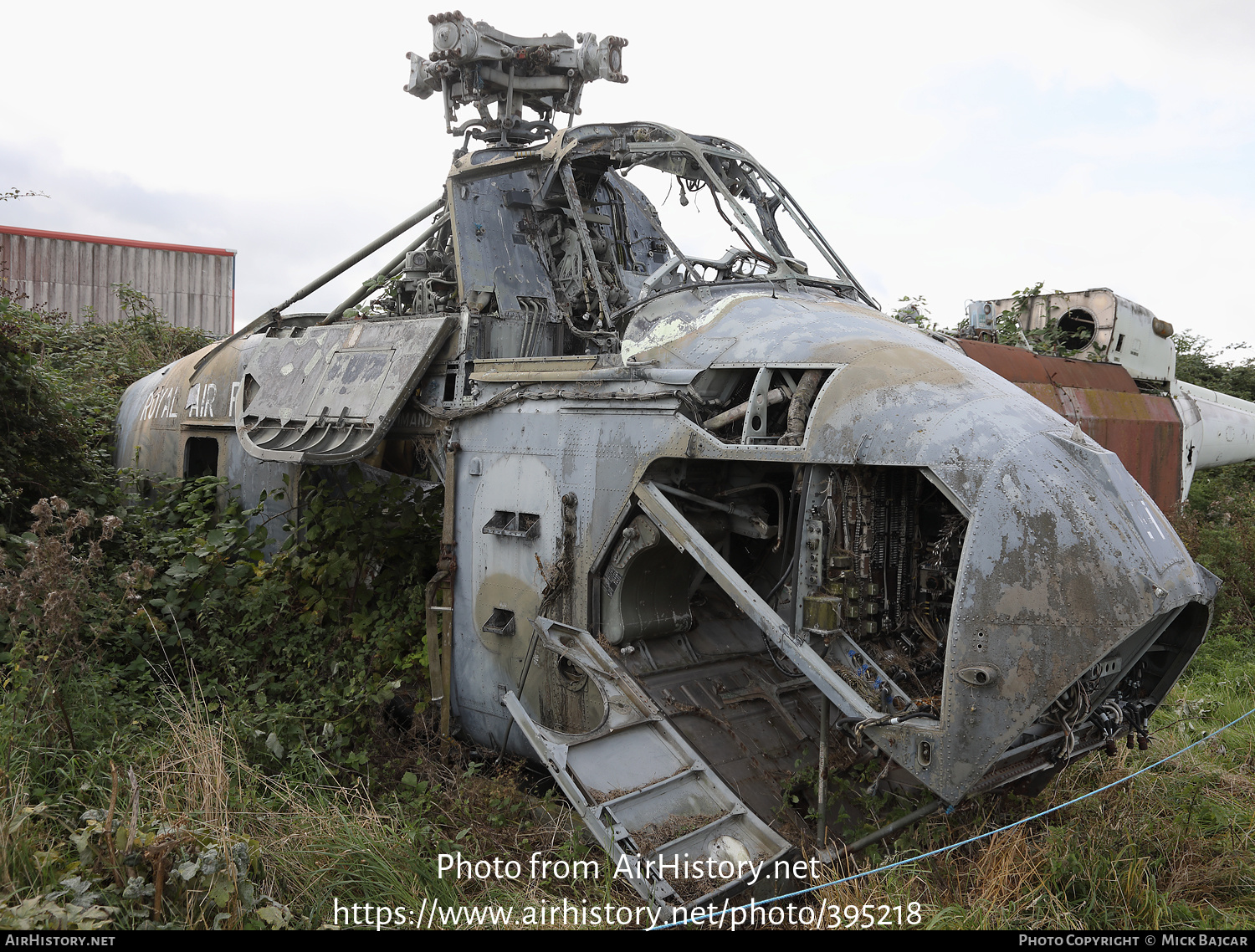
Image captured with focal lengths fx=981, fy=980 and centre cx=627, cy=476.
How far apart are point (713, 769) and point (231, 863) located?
2103 millimetres

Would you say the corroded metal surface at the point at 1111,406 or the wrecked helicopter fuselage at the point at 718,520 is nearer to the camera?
the wrecked helicopter fuselage at the point at 718,520

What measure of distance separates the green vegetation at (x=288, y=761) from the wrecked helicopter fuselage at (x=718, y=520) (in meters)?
0.44

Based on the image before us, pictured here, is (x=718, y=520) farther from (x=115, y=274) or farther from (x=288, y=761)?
(x=115, y=274)

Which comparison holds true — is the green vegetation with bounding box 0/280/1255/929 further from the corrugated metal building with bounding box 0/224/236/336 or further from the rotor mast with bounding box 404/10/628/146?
the corrugated metal building with bounding box 0/224/236/336

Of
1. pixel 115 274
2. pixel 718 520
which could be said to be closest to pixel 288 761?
pixel 718 520

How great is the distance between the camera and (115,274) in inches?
853

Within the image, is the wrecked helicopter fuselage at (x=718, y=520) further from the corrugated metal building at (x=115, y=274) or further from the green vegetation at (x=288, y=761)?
the corrugated metal building at (x=115, y=274)

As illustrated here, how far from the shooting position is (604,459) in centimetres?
502

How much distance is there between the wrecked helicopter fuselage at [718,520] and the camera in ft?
12.6

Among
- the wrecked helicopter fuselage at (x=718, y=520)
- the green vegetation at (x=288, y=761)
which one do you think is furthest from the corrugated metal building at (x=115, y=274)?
the wrecked helicopter fuselage at (x=718, y=520)

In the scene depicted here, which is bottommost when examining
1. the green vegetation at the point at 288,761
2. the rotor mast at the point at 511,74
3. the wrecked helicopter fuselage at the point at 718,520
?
the green vegetation at the point at 288,761

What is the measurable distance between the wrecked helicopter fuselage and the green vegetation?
441mm

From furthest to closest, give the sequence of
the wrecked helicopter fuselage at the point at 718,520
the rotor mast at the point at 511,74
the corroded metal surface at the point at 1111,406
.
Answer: the rotor mast at the point at 511,74, the corroded metal surface at the point at 1111,406, the wrecked helicopter fuselage at the point at 718,520

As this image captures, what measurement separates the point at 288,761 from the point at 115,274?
64.5ft
